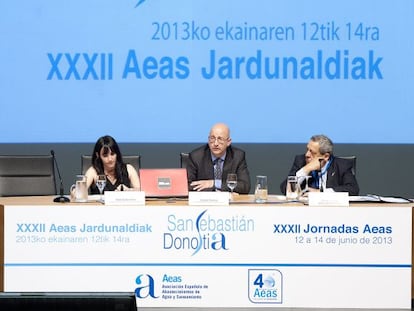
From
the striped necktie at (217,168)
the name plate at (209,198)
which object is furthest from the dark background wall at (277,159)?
the name plate at (209,198)

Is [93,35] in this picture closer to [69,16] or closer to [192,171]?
[69,16]

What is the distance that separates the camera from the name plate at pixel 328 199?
15.7 ft

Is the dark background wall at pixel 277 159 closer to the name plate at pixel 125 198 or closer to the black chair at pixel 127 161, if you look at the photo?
the black chair at pixel 127 161

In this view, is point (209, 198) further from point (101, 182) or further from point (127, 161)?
point (127, 161)

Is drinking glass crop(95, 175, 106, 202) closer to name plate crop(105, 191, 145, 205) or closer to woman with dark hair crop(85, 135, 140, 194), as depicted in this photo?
woman with dark hair crop(85, 135, 140, 194)

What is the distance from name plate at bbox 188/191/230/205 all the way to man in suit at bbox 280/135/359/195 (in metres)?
1.09

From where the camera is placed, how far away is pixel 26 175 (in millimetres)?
6191

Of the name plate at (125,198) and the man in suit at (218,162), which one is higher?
the man in suit at (218,162)

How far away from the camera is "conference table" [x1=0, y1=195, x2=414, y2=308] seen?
471 centimetres

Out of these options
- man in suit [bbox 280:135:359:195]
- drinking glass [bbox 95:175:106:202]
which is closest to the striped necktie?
man in suit [bbox 280:135:359:195]

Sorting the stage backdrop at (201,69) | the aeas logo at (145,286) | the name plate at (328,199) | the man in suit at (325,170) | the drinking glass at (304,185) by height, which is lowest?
the aeas logo at (145,286)

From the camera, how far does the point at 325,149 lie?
584 cm

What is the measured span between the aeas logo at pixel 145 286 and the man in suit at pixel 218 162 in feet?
4.47

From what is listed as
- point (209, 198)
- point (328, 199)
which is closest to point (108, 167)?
point (209, 198)
